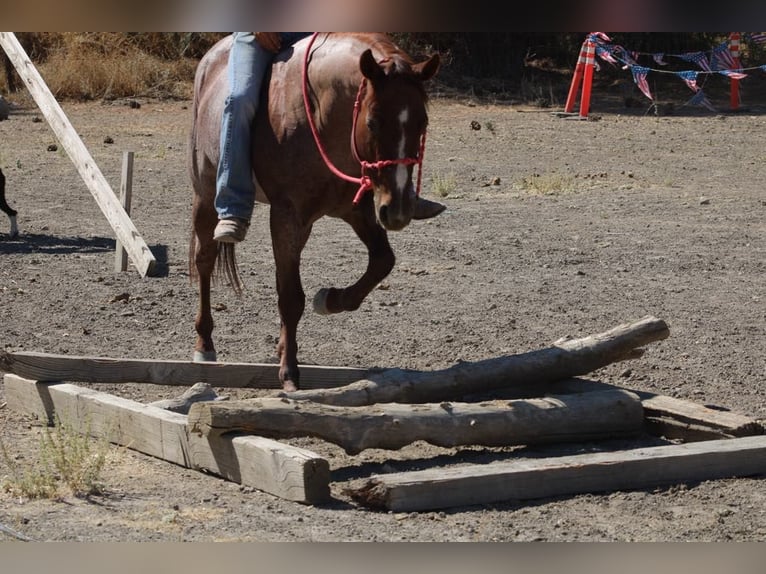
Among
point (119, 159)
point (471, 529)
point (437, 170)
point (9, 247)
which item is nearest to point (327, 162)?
point (471, 529)

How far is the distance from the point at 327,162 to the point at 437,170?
9.48m

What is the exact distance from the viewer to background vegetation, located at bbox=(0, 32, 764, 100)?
21156mm

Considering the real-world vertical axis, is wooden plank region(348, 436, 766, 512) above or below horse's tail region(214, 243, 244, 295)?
below

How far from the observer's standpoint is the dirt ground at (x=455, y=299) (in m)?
3.91

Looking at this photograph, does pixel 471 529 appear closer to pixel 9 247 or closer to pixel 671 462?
pixel 671 462

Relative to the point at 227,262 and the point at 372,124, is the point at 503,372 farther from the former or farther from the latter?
the point at 227,262

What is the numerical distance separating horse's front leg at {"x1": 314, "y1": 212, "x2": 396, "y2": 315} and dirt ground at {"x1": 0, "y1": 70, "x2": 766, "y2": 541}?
0.80 metres

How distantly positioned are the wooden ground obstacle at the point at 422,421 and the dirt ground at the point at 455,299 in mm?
78

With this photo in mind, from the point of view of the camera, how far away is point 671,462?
4.29m

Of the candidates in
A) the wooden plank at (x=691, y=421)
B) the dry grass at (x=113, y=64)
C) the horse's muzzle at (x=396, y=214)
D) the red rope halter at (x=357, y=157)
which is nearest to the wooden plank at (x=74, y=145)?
the red rope halter at (x=357, y=157)

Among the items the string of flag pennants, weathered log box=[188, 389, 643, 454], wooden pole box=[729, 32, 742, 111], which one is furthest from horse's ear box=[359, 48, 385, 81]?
wooden pole box=[729, 32, 742, 111]

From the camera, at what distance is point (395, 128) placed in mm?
4418

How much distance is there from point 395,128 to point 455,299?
359 cm

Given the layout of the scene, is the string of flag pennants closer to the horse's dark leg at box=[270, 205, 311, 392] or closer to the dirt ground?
the dirt ground
